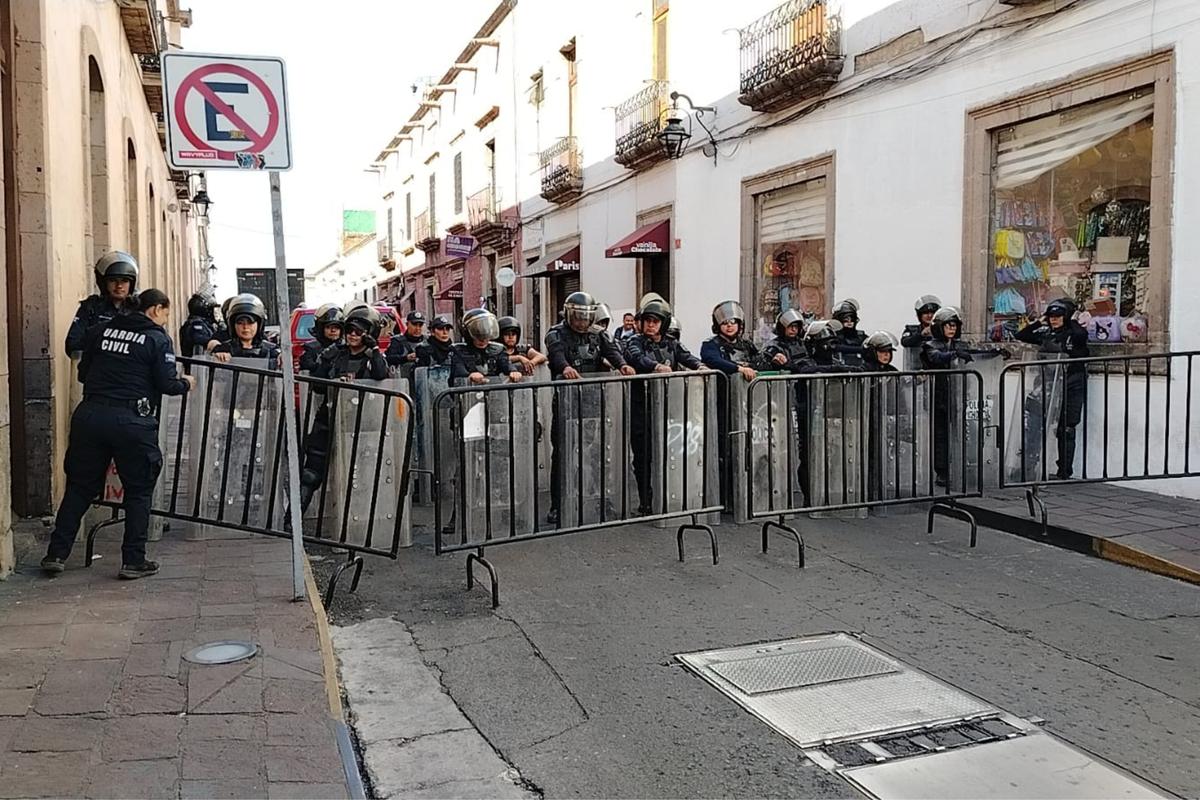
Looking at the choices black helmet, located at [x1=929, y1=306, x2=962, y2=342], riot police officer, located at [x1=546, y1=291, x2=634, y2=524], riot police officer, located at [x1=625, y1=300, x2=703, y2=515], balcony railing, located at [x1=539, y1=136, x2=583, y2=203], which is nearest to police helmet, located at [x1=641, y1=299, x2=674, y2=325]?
riot police officer, located at [x1=625, y1=300, x2=703, y2=515]

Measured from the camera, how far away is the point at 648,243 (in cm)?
1827

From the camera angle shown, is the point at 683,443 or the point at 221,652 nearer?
the point at 221,652

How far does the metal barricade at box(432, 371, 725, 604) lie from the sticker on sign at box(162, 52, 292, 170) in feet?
5.48

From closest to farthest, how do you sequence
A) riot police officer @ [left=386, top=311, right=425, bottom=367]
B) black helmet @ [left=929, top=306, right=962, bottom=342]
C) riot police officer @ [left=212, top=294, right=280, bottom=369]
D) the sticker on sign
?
the sticker on sign, riot police officer @ [left=212, top=294, right=280, bottom=369], black helmet @ [left=929, top=306, right=962, bottom=342], riot police officer @ [left=386, top=311, right=425, bottom=367]

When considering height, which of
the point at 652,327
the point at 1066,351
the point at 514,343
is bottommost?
the point at 1066,351

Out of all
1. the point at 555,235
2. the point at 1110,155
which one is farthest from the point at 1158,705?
the point at 555,235

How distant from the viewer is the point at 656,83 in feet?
59.0

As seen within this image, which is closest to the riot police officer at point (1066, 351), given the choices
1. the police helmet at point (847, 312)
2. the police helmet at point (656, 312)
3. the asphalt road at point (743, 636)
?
the asphalt road at point (743, 636)

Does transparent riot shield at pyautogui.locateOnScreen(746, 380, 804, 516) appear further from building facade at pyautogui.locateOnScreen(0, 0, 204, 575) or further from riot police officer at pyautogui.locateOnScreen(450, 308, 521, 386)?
building facade at pyautogui.locateOnScreen(0, 0, 204, 575)

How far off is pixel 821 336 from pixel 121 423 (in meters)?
6.37

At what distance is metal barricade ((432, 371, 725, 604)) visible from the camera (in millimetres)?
5910

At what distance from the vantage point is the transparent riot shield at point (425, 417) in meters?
8.55

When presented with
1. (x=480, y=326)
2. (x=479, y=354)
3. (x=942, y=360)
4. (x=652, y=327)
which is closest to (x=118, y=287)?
(x=480, y=326)

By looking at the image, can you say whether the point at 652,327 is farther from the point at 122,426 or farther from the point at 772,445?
the point at 122,426
